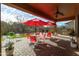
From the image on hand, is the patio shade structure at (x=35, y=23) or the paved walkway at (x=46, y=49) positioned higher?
the patio shade structure at (x=35, y=23)

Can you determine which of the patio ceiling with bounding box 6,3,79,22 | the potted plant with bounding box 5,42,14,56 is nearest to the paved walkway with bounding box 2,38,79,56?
the potted plant with bounding box 5,42,14,56

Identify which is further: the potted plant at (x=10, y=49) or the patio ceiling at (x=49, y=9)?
the potted plant at (x=10, y=49)

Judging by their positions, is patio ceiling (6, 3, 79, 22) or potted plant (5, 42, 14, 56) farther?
potted plant (5, 42, 14, 56)

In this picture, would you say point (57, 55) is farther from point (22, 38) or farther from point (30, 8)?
point (30, 8)

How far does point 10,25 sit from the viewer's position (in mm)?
5578

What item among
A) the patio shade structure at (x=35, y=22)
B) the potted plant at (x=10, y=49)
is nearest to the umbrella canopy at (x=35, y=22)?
the patio shade structure at (x=35, y=22)

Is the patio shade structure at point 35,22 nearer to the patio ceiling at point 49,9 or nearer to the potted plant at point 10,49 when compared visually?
the patio ceiling at point 49,9

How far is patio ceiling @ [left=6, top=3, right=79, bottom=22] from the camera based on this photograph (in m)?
5.53

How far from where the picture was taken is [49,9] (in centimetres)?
561

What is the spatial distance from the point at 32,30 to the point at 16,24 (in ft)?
1.56

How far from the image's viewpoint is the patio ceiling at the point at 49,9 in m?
5.53

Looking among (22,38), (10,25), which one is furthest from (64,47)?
(10,25)

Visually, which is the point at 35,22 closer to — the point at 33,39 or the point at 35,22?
the point at 35,22

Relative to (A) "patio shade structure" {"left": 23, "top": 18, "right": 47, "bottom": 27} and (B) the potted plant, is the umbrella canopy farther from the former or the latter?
(B) the potted plant
